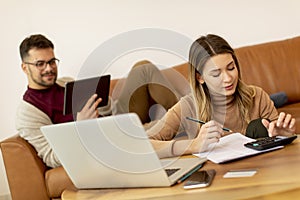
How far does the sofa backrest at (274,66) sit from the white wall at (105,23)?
0.64 ft

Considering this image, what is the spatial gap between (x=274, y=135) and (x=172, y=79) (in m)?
1.55

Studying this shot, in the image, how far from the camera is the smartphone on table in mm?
1104

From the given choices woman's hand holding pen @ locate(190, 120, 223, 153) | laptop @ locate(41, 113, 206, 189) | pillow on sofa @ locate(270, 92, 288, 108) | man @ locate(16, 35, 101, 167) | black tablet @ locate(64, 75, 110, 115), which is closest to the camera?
laptop @ locate(41, 113, 206, 189)

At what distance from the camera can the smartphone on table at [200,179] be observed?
110 centimetres

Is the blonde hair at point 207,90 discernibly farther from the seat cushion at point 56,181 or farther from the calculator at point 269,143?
the seat cushion at point 56,181

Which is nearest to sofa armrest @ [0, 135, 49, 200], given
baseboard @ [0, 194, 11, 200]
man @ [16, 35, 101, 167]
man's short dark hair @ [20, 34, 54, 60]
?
man @ [16, 35, 101, 167]

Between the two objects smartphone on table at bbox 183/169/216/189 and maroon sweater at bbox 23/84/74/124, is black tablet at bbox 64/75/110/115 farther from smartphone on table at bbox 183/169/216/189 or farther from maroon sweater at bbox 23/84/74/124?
smartphone on table at bbox 183/169/216/189

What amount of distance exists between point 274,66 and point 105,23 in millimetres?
1192

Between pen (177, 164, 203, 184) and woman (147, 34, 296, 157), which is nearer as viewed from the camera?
pen (177, 164, 203, 184)

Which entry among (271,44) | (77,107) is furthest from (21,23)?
(271,44)

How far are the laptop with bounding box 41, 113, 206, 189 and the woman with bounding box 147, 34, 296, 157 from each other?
1.56ft

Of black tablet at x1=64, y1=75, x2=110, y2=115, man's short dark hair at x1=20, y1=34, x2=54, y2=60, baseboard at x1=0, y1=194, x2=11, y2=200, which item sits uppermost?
man's short dark hair at x1=20, y1=34, x2=54, y2=60

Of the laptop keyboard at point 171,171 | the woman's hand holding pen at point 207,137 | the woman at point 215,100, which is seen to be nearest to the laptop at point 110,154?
the laptop keyboard at point 171,171

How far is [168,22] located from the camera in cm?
323
